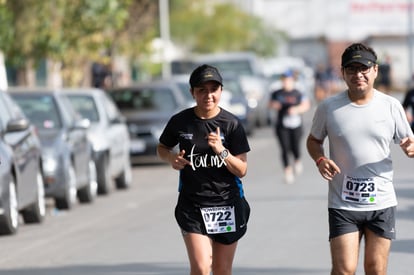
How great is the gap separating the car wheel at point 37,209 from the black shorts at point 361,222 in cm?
782

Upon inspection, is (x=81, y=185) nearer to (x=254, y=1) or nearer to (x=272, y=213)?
(x=272, y=213)

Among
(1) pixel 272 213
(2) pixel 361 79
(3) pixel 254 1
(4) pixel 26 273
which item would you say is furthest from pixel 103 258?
(3) pixel 254 1

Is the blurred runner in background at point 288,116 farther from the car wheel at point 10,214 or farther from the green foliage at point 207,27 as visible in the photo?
the green foliage at point 207,27

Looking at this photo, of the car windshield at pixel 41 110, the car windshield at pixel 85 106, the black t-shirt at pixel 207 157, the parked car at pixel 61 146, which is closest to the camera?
the black t-shirt at pixel 207 157

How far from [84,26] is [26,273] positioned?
16.8 meters

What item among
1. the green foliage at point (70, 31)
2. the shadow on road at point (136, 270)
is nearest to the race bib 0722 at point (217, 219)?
the shadow on road at point (136, 270)

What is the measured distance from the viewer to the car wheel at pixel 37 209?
15515 millimetres

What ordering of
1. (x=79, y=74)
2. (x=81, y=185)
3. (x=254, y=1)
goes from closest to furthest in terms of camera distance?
(x=81, y=185), (x=79, y=74), (x=254, y=1)

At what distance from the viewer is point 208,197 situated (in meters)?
8.19

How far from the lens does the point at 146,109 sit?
2566 cm

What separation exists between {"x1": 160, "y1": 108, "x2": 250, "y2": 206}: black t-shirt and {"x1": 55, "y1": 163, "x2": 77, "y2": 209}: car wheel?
8.91 metres

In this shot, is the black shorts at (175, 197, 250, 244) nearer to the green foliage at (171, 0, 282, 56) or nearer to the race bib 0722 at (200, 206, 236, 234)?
the race bib 0722 at (200, 206, 236, 234)

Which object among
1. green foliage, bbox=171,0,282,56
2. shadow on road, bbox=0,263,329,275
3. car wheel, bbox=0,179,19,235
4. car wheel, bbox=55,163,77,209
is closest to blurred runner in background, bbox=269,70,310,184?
car wheel, bbox=55,163,77,209

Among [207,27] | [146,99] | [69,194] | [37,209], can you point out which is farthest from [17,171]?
[207,27]
